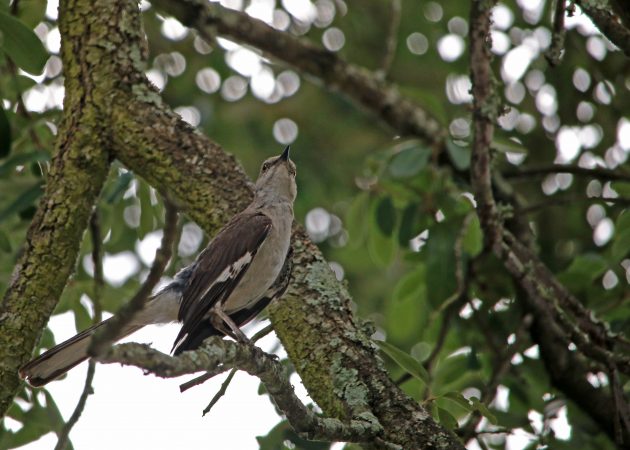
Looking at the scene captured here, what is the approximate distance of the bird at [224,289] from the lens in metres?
3.52

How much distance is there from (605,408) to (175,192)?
2.37 m

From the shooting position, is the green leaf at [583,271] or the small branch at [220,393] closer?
the small branch at [220,393]

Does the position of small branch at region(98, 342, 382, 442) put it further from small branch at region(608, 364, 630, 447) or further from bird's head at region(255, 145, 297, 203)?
bird's head at region(255, 145, 297, 203)

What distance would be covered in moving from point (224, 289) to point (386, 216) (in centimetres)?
127

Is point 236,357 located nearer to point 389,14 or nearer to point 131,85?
point 131,85

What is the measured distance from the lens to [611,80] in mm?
5957

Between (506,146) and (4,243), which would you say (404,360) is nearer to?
(506,146)

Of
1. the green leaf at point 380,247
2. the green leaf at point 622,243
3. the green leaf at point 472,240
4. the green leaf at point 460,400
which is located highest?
the green leaf at point 622,243

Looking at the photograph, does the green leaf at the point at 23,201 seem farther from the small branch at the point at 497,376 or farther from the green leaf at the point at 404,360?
the small branch at the point at 497,376

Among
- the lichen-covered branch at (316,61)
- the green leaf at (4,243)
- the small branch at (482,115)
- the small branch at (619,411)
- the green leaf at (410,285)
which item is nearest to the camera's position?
the small branch at (619,411)

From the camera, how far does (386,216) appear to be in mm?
4715

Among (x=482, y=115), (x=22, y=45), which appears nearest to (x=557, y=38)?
(x=482, y=115)

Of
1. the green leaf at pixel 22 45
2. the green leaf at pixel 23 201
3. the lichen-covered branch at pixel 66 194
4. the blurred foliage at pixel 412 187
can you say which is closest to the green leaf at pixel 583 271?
the blurred foliage at pixel 412 187

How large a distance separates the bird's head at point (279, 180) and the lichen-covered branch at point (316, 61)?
1.88 ft
